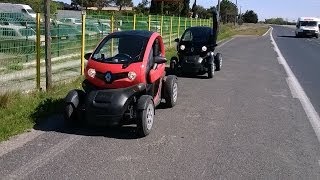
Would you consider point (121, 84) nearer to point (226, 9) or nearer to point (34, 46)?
point (34, 46)

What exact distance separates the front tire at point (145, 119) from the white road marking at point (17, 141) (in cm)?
150

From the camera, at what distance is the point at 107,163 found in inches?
226

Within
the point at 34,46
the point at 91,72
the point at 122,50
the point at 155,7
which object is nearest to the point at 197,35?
the point at 34,46

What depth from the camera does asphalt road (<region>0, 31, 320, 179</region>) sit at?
5473 mm

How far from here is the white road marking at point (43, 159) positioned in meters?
5.24

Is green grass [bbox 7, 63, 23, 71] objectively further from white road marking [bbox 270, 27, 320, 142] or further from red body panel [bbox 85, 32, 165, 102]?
white road marking [bbox 270, 27, 320, 142]

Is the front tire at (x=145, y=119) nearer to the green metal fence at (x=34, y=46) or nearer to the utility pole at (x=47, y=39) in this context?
the utility pole at (x=47, y=39)

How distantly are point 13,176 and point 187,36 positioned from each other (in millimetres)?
10350

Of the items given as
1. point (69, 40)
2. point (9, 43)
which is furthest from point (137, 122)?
point (69, 40)

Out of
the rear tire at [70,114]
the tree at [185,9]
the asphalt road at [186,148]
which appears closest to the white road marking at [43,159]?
the asphalt road at [186,148]

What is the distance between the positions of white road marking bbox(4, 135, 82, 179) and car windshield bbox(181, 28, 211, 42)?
8.26 m

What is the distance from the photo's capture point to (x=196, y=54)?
14.2 meters

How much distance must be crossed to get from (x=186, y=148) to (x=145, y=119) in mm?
805

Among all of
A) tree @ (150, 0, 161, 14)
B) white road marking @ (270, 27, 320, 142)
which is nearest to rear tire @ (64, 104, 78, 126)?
white road marking @ (270, 27, 320, 142)
